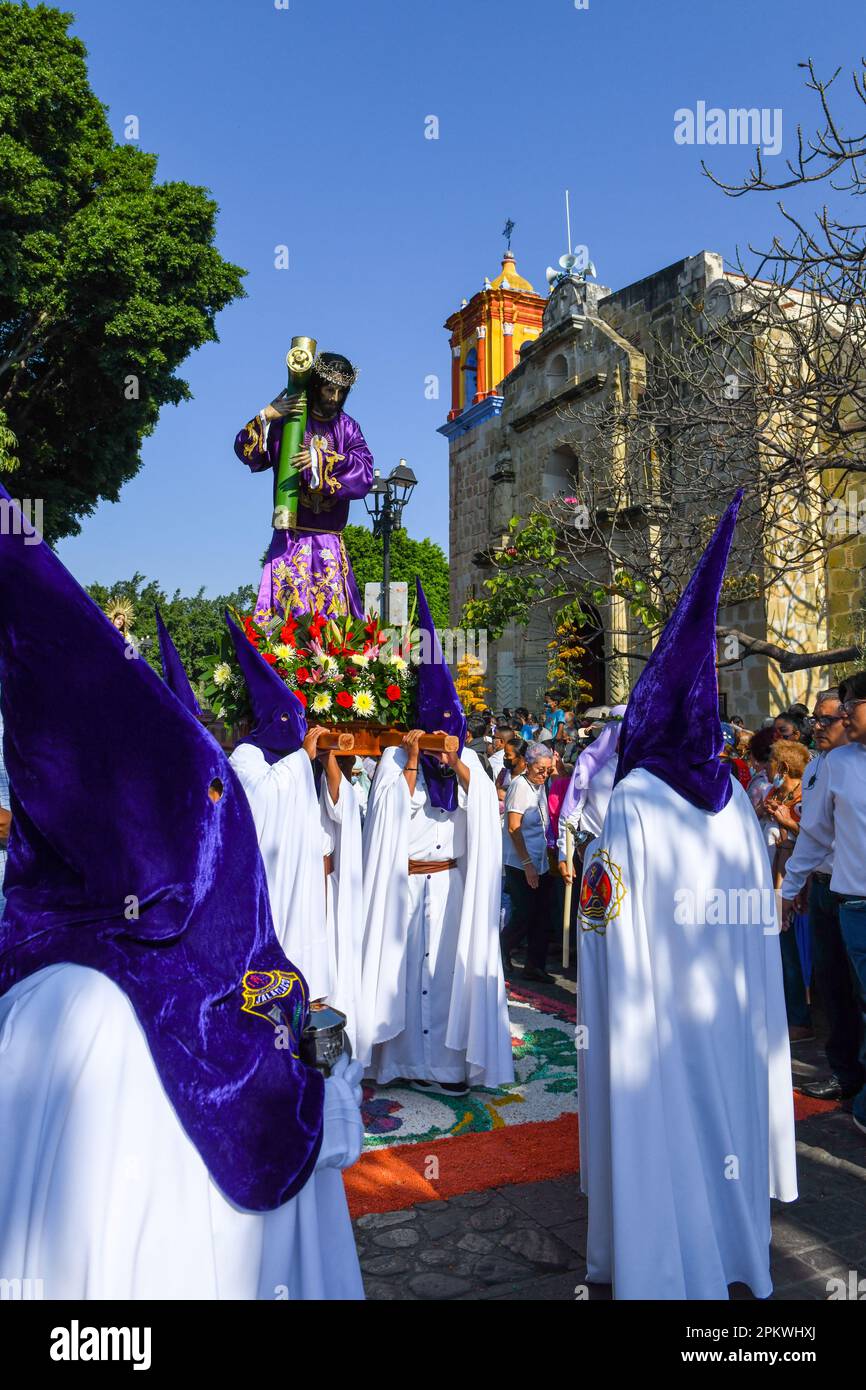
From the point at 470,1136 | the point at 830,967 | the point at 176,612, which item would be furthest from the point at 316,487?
the point at 176,612

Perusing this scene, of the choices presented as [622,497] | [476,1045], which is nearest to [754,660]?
[622,497]

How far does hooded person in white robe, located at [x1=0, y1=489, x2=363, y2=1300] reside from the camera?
1529mm

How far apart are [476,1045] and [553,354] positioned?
1760cm

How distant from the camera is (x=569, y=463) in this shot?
20.6m

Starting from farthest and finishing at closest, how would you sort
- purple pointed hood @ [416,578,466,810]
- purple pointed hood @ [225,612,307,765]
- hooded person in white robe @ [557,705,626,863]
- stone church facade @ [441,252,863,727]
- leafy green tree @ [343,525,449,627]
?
leafy green tree @ [343,525,449,627]
stone church facade @ [441,252,863,727]
hooded person in white robe @ [557,705,626,863]
purple pointed hood @ [416,578,466,810]
purple pointed hood @ [225,612,307,765]

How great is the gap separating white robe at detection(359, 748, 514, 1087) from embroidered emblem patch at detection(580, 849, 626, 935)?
2.34 metres

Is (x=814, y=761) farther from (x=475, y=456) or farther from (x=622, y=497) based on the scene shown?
(x=475, y=456)

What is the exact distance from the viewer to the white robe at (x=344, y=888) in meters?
5.55

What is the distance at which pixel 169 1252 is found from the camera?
1.61 metres

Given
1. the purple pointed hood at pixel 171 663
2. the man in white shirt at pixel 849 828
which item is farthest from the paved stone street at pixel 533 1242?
the purple pointed hood at pixel 171 663

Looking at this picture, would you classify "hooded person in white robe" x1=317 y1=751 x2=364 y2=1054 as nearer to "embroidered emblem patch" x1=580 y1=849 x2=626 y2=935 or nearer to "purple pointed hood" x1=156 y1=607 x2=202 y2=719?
"purple pointed hood" x1=156 y1=607 x2=202 y2=719

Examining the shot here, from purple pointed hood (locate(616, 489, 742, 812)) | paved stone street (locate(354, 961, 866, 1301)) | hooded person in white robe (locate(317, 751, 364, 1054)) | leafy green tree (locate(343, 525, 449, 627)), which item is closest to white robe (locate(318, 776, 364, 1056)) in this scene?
hooded person in white robe (locate(317, 751, 364, 1054))

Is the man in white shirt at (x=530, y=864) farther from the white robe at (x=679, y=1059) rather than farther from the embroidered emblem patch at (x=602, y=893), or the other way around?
the embroidered emblem patch at (x=602, y=893)

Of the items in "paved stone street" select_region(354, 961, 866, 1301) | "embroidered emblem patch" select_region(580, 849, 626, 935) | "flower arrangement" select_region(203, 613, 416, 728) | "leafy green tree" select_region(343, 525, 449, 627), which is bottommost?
"paved stone street" select_region(354, 961, 866, 1301)
